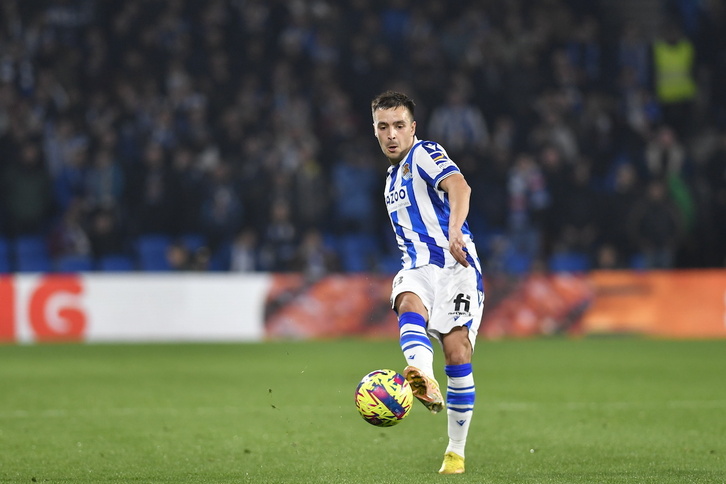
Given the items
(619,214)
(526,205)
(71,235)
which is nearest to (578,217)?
(619,214)

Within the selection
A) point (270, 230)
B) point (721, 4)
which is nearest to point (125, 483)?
point (270, 230)

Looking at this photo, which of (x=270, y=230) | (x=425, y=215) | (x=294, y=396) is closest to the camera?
(x=425, y=215)

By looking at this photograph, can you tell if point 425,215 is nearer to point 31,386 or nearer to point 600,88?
point 31,386

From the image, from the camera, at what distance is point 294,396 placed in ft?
32.6

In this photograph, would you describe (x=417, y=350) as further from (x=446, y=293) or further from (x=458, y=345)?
(x=446, y=293)

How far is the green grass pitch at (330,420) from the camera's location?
600cm

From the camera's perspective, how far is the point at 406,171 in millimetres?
6160

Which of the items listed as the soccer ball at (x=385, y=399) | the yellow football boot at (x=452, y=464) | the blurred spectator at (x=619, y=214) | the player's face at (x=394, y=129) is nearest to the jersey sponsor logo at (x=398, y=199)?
the player's face at (x=394, y=129)

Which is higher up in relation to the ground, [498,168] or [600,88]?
[600,88]

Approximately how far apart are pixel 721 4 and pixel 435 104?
5.77 meters

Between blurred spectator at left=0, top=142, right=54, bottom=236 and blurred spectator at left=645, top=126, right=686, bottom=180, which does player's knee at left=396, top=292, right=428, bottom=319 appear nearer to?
blurred spectator at left=0, top=142, right=54, bottom=236

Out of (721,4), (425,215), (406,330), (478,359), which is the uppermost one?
(721,4)

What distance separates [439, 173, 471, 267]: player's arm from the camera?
5578 millimetres

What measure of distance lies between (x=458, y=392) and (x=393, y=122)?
59.3 inches
